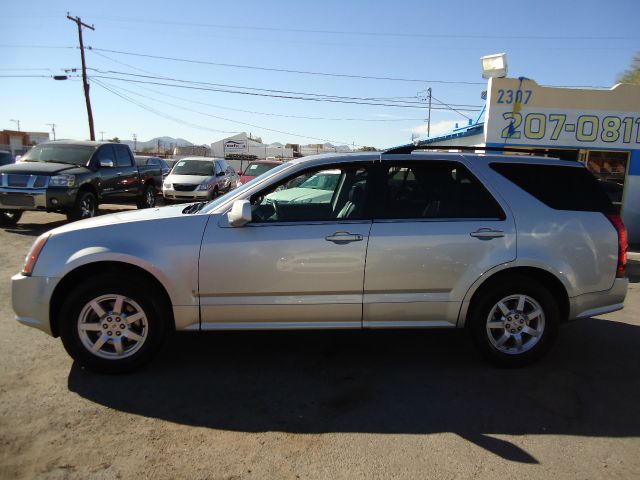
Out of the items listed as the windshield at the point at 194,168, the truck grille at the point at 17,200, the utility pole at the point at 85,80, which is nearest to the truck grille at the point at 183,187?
the windshield at the point at 194,168

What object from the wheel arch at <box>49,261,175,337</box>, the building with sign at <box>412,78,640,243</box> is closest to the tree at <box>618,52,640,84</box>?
the building with sign at <box>412,78,640,243</box>

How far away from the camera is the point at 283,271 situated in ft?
12.7

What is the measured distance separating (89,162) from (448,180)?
997 cm

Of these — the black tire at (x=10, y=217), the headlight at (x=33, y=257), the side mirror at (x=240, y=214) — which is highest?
the side mirror at (x=240, y=214)

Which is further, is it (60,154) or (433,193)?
(60,154)

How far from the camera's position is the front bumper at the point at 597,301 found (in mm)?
4238

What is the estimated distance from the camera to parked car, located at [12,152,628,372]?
3.81 metres

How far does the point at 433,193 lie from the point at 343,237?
3.00ft

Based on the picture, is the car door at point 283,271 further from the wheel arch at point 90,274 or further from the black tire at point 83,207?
the black tire at point 83,207

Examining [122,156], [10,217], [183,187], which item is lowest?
[10,217]

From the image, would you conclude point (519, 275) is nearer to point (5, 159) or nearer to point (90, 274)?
point (90, 274)

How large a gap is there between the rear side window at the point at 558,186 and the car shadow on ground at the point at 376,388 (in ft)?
4.62

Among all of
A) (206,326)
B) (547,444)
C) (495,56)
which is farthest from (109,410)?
(495,56)

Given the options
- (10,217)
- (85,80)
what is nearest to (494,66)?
(10,217)
